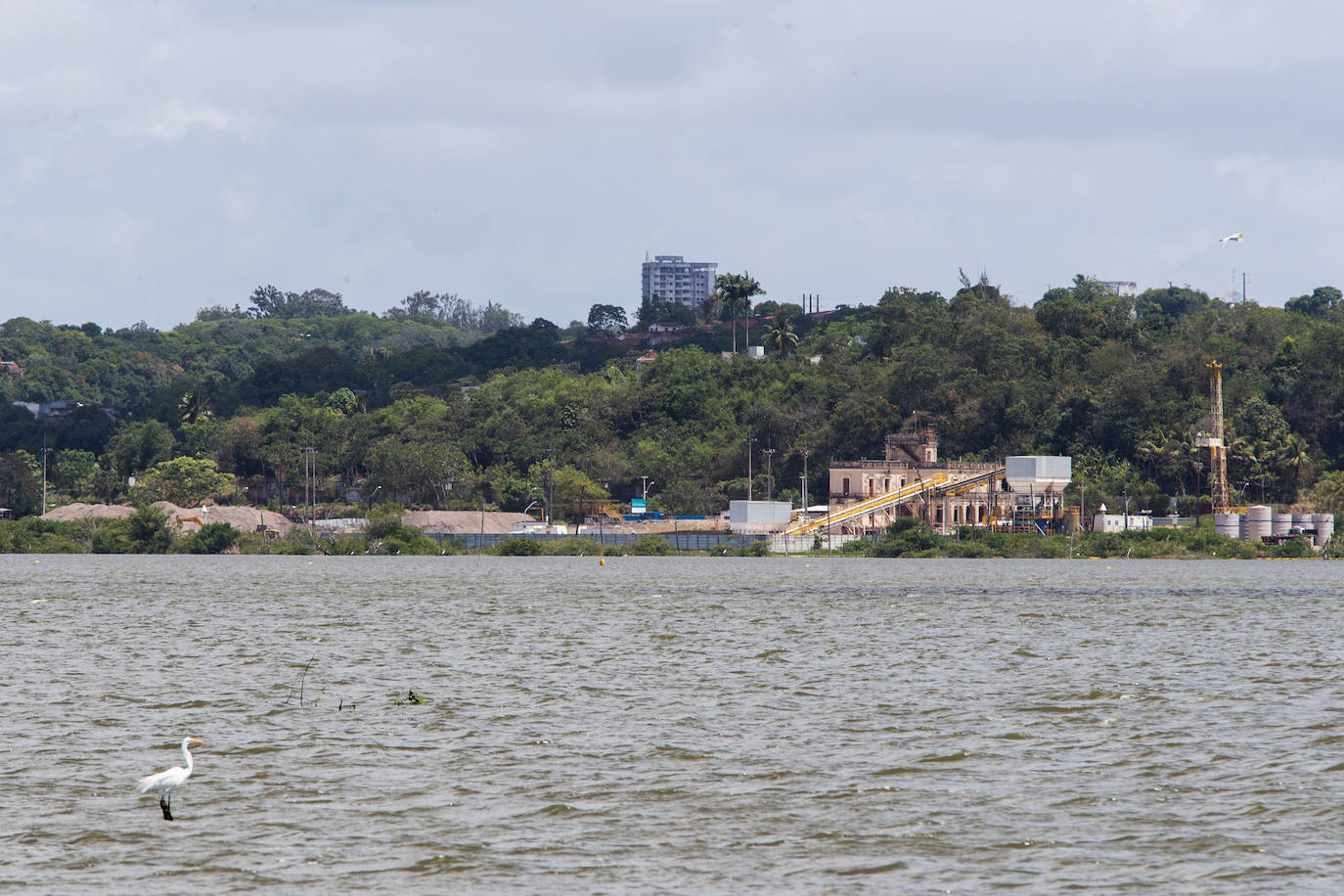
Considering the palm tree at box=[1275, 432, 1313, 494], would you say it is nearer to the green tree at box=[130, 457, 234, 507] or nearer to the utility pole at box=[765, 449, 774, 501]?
the utility pole at box=[765, 449, 774, 501]

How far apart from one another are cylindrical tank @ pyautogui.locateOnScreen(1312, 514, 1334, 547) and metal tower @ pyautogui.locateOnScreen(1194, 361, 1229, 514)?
8.00 metres

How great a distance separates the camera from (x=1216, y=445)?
14912 cm

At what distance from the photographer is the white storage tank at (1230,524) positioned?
456 ft

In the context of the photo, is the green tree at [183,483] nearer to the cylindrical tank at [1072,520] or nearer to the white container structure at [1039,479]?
the white container structure at [1039,479]

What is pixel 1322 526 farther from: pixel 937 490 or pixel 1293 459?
pixel 937 490

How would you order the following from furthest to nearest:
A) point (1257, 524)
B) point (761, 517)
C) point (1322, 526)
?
point (761, 517), point (1322, 526), point (1257, 524)

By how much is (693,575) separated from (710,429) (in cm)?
9161

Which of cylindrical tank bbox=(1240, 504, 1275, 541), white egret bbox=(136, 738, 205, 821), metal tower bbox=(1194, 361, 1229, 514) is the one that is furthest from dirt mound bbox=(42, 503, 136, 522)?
white egret bbox=(136, 738, 205, 821)

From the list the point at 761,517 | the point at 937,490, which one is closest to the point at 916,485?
the point at 937,490

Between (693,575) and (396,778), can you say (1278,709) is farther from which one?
(693,575)

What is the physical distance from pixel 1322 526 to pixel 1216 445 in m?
13.5

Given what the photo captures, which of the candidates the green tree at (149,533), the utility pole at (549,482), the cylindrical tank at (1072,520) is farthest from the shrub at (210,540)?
the cylindrical tank at (1072,520)

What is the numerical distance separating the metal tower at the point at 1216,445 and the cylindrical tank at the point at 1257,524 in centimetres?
535

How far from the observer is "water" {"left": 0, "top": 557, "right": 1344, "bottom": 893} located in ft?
64.2
